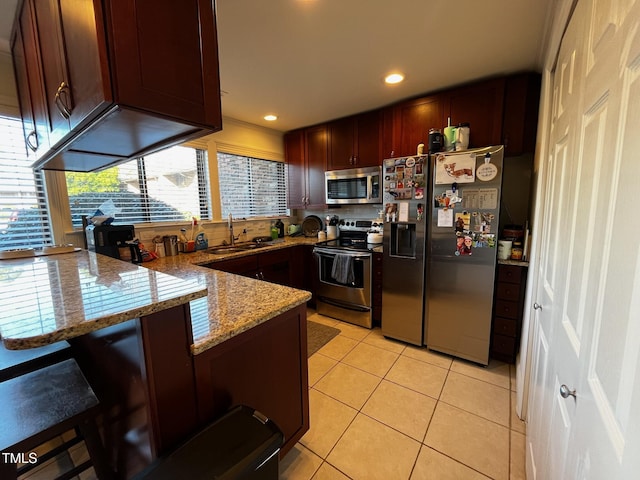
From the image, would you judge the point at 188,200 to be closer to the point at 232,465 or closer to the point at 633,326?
the point at 232,465

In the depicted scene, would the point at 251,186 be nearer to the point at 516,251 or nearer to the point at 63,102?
the point at 63,102

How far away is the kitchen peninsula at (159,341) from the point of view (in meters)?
0.68

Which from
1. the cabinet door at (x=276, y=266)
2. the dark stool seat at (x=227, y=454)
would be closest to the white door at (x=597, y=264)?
the dark stool seat at (x=227, y=454)

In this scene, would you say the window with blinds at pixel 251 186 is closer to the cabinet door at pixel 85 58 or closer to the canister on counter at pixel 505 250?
the cabinet door at pixel 85 58

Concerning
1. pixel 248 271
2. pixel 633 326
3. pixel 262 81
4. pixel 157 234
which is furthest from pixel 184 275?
pixel 633 326

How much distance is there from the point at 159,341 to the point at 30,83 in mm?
1736

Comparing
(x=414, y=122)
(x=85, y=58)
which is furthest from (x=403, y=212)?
(x=85, y=58)

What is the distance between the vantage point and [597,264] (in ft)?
1.79

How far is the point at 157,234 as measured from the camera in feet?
8.62

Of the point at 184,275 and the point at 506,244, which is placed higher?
the point at 506,244

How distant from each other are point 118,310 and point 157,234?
2287 mm

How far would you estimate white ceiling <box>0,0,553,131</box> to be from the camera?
1.44 metres

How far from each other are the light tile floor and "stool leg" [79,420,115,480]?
2.61ft

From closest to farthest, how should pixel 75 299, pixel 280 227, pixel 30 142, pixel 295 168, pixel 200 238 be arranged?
pixel 75 299 < pixel 30 142 < pixel 200 238 < pixel 295 168 < pixel 280 227
